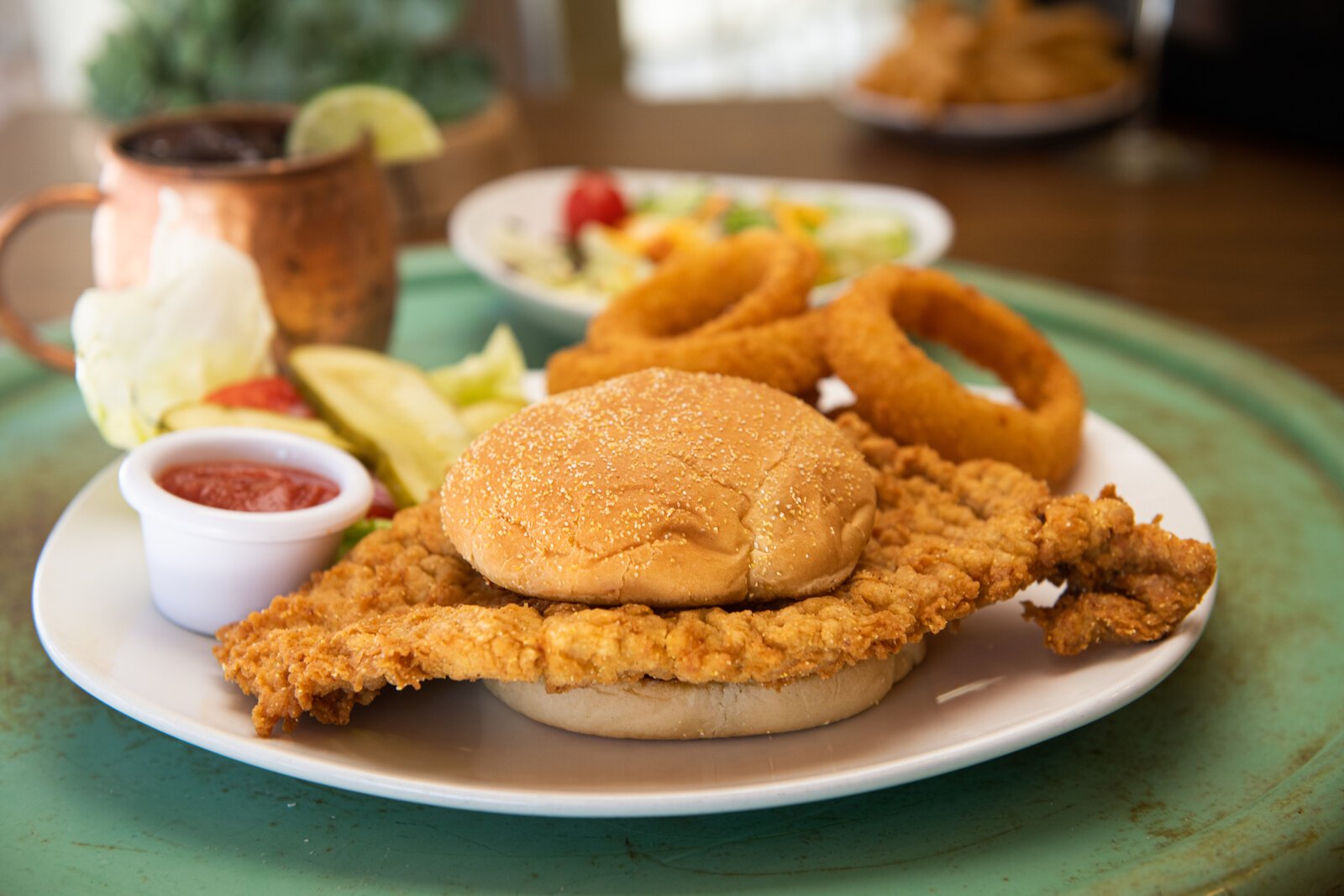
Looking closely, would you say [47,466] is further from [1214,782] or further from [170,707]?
[1214,782]

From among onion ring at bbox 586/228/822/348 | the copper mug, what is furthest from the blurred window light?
onion ring at bbox 586/228/822/348

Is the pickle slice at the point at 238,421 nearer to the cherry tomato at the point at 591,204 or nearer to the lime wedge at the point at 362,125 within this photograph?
the lime wedge at the point at 362,125

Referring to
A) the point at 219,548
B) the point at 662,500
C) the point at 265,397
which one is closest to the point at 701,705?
the point at 662,500

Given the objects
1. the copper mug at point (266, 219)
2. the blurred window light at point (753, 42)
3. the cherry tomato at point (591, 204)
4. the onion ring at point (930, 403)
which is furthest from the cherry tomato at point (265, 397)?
the blurred window light at point (753, 42)

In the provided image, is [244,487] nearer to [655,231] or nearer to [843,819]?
[843,819]

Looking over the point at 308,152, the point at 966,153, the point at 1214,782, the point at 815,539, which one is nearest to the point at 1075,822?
the point at 1214,782

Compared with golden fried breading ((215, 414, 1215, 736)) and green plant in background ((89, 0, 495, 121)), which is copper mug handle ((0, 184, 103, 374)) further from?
green plant in background ((89, 0, 495, 121))
